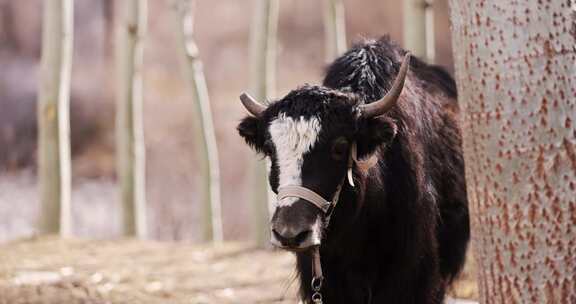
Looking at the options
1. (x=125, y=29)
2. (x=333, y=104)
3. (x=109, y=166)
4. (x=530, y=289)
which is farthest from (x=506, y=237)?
(x=109, y=166)

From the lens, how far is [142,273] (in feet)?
31.6

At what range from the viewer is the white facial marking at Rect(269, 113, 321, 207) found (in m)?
4.74

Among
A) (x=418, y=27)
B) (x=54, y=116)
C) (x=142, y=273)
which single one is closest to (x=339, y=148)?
(x=142, y=273)

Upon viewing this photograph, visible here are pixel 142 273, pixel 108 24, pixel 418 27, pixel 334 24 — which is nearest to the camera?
pixel 142 273

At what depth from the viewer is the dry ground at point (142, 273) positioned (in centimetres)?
817

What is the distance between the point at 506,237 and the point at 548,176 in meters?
0.31

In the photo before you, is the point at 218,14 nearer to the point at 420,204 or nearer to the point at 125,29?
the point at 125,29

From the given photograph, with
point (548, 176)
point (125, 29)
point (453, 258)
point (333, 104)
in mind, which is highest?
point (125, 29)

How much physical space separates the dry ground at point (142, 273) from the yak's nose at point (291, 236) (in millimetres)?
1979

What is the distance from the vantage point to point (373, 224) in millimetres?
5426

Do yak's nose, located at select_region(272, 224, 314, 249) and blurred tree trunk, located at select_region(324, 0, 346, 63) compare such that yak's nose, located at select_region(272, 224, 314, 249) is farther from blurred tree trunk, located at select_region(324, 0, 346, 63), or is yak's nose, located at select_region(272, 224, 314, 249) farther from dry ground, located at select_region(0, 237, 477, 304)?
blurred tree trunk, located at select_region(324, 0, 346, 63)

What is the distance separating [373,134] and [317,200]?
530 millimetres

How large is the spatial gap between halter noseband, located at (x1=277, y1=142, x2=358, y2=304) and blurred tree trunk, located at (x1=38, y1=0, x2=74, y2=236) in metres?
7.54

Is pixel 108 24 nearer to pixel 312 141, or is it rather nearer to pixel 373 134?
pixel 373 134
